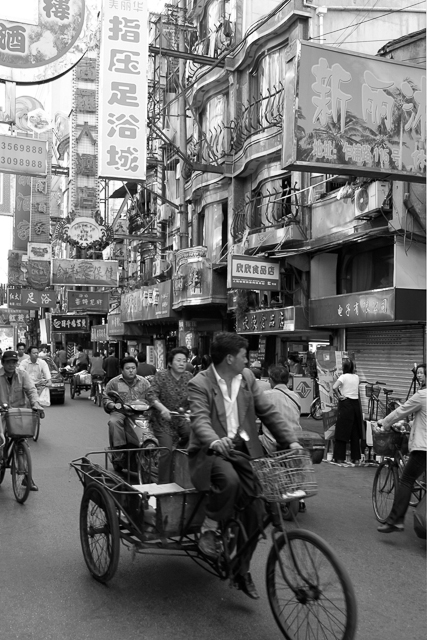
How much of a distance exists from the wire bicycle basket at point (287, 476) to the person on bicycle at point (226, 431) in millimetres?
278

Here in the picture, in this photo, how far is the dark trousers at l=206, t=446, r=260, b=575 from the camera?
4387 millimetres

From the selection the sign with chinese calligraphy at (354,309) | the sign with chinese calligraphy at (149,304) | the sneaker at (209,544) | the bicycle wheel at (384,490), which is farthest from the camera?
the sign with chinese calligraphy at (149,304)

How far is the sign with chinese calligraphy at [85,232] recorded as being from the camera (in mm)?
32906

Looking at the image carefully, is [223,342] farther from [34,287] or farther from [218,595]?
[34,287]

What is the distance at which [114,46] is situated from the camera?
1742 cm

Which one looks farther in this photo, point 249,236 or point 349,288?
point 249,236

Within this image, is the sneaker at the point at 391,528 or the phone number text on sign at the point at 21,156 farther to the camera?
the phone number text on sign at the point at 21,156

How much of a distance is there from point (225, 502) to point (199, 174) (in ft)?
68.2

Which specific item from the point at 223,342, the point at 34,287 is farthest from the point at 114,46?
the point at 34,287

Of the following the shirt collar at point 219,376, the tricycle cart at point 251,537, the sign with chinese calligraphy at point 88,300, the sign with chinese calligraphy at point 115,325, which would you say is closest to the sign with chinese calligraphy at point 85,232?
the sign with chinese calligraphy at point 88,300

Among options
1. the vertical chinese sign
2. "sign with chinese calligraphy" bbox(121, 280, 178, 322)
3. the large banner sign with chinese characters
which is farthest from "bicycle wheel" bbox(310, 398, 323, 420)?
the vertical chinese sign

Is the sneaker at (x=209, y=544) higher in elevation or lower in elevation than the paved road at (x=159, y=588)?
higher

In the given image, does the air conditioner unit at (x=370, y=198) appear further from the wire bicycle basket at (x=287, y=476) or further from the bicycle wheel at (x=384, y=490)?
the wire bicycle basket at (x=287, y=476)

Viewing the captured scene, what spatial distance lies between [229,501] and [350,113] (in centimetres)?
718
